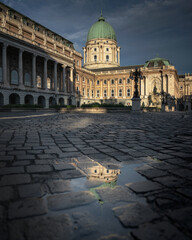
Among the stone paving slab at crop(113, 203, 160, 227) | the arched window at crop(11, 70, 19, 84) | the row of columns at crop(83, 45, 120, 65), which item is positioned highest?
the row of columns at crop(83, 45, 120, 65)

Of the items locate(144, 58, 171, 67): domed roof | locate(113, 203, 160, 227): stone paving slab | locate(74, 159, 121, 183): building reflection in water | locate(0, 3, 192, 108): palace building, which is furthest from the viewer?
locate(144, 58, 171, 67): domed roof

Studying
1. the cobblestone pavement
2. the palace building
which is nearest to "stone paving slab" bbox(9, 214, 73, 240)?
the cobblestone pavement

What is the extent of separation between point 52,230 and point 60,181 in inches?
34.6

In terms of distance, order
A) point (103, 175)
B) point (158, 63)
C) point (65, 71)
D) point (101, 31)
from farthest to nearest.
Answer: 1. point (101, 31)
2. point (158, 63)
3. point (65, 71)
4. point (103, 175)

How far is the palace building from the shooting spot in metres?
34.6

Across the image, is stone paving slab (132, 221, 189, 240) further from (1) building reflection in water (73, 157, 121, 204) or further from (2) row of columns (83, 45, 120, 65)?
(2) row of columns (83, 45, 120, 65)

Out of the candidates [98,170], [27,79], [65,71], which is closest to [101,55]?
[65,71]

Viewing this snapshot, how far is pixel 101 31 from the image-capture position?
77.7 metres

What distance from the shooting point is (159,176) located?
2.26m

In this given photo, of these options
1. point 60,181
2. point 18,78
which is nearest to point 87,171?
point 60,181

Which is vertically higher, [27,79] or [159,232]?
[27,79]

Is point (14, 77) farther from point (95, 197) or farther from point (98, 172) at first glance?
point (95, 197)

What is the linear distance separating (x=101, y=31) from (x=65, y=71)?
38.5 m

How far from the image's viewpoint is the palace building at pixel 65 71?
3456 centimetres
